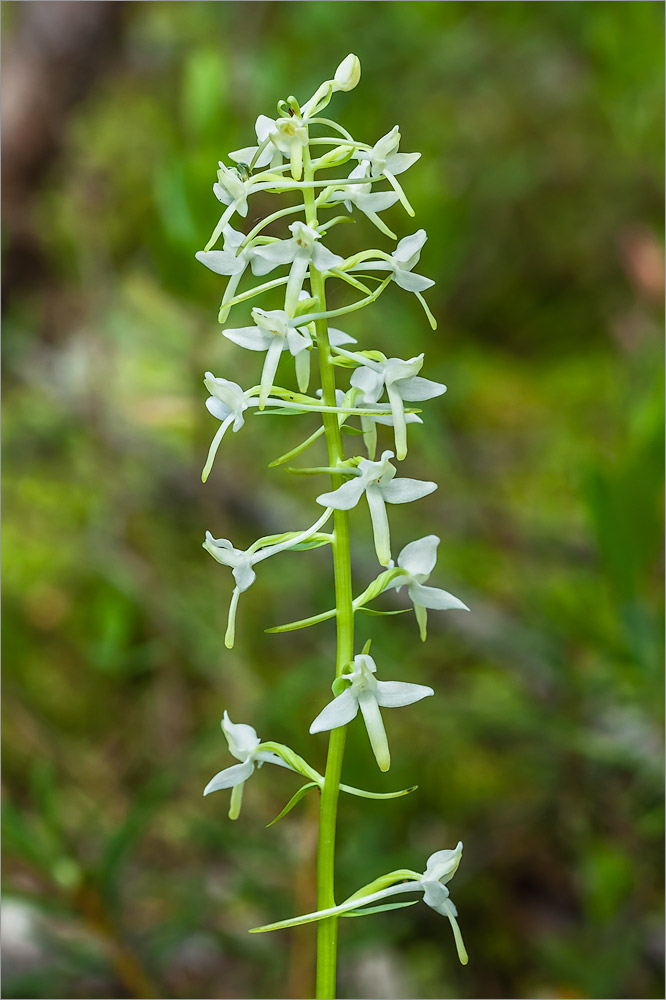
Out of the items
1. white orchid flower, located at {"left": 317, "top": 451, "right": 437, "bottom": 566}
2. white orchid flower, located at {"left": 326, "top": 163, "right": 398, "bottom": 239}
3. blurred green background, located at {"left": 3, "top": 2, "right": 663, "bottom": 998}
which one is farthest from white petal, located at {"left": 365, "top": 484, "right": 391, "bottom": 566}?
blurred green background, located at {"left": 3, "top": 2, "right": 663, "bottom": 998}

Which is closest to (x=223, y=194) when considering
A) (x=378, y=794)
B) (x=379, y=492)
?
(x=379, y=492)

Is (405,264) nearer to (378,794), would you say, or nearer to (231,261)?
(231,261)

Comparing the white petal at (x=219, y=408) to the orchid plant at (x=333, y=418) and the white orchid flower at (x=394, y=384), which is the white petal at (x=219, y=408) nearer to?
the orchid plant at (x=333, y=418)

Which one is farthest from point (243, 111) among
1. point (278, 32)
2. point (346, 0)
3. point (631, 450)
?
point (631, 450)

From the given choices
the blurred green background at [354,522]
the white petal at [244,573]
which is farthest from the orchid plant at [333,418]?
the blurred green background at [354,522]

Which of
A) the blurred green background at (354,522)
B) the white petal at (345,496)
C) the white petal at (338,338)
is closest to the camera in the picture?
the white petal at (345,496)

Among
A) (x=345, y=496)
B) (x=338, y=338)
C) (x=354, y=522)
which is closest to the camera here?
(x=345, y=496)
